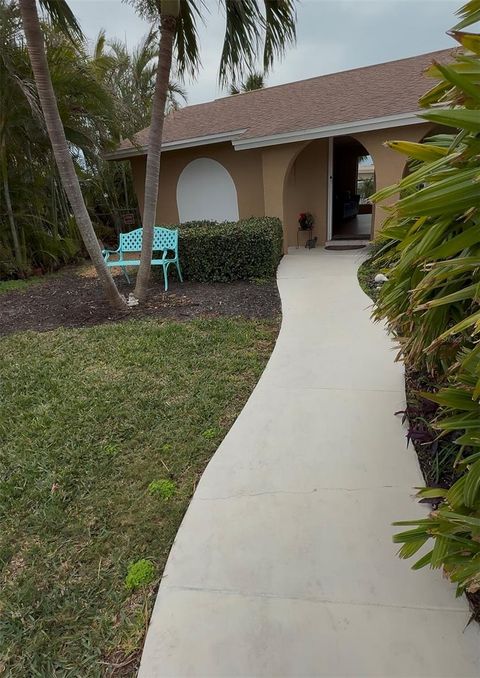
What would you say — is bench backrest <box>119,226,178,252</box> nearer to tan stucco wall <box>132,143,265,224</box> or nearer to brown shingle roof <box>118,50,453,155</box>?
brown shingle roof <box>118,50,453,155</box>

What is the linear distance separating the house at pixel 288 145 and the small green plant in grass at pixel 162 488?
6.84m

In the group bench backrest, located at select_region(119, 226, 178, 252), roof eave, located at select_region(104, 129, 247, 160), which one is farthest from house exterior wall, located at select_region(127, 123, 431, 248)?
bench backrest, located at select_region(119, 226, 178, 252)

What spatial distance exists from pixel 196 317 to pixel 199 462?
303 cm

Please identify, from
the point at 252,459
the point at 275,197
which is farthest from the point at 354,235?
the point at 252,459

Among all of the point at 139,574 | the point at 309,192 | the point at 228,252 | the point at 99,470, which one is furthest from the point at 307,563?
the point at 309,192

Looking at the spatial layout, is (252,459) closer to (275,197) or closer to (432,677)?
(432,677)

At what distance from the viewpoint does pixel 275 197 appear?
9.04 meters

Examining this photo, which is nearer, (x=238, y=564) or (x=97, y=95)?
(x=238, y=564)

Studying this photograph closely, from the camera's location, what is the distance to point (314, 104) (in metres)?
9.48

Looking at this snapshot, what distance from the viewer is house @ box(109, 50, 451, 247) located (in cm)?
791

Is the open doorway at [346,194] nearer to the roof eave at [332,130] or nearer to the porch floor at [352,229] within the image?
the porch floor at [352,229]

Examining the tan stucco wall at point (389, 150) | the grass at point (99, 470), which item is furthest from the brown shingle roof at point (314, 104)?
the grass at point (99, 470)

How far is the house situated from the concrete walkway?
19.7 feet

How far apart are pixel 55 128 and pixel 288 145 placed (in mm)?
5332
